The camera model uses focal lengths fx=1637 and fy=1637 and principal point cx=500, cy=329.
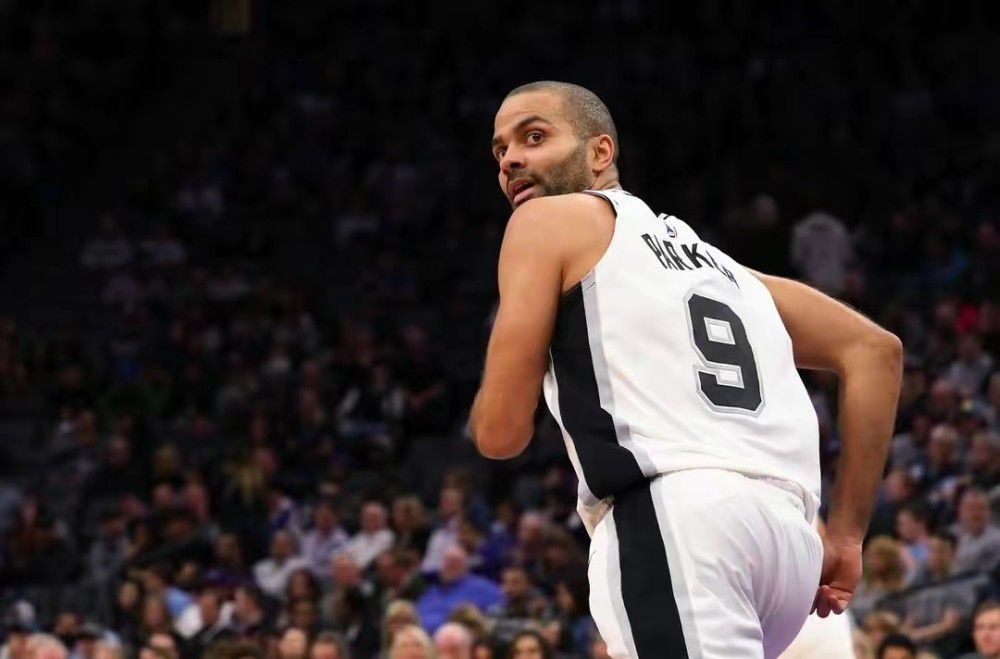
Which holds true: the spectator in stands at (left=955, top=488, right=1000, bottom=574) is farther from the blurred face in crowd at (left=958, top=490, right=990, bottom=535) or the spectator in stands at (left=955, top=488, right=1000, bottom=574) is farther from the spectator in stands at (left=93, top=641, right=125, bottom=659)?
the spectator in stands at (left=93, top=641, right=125, bottom=659)

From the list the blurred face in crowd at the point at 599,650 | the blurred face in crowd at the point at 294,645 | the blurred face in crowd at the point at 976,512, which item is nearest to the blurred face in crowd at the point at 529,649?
the blurred face in crowd at the point at 599,650

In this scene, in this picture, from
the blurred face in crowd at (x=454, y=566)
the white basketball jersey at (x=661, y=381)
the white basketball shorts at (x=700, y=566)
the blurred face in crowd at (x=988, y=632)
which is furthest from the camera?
the blurred face in crowd at (x=454, y=566)

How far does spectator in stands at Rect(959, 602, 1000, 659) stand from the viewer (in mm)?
7395

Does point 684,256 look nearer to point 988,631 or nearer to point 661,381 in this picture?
point 661,381

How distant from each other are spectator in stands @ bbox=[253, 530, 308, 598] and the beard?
8.19m

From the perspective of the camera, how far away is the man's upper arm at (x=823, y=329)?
133 inches

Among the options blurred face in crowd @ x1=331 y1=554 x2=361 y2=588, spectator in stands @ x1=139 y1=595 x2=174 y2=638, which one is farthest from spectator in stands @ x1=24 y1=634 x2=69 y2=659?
blurred face in crowd @ x1=331 y1=554 x2=361 y2=588

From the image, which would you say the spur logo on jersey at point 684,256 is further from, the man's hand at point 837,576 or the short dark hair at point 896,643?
the short dark hair at point 896,643

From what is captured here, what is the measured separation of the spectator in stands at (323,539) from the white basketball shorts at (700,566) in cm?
869

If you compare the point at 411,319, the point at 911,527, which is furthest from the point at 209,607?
the point at 411,319

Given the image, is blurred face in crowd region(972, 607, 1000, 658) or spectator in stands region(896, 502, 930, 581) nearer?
blurred face in crowd region(972, 607, 1000, 658)

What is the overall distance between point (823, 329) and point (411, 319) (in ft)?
41.0

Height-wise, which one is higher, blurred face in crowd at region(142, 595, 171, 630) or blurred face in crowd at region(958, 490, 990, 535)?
blurred face in crowd at region(958, 490, 990, 535)

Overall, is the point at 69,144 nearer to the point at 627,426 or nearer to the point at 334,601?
the point at 334,601
